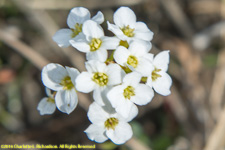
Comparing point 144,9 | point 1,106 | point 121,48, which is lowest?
point 1,106

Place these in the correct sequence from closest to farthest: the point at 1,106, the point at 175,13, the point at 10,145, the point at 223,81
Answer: the point at 10,145 → the point at 1,106 → the point at 223,81 → the point at 175,13

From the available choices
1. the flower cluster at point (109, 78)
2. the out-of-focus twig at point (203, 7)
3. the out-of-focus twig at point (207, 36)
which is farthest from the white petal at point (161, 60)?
the out-of-focus twig at point (203, 7)

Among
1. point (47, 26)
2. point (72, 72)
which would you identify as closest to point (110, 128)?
point (72, 72)

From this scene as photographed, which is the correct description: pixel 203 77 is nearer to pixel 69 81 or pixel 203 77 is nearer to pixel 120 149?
pixel 120 149

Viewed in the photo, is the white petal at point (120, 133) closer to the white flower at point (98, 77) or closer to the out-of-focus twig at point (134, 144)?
the white flower at point (98, 77)

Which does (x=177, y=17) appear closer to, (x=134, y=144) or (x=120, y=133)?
(x=134, y=144)

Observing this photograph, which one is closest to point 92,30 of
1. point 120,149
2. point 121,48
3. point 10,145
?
point 121,48

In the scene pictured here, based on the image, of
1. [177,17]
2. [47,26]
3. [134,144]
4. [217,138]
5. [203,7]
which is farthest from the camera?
[203,7]
